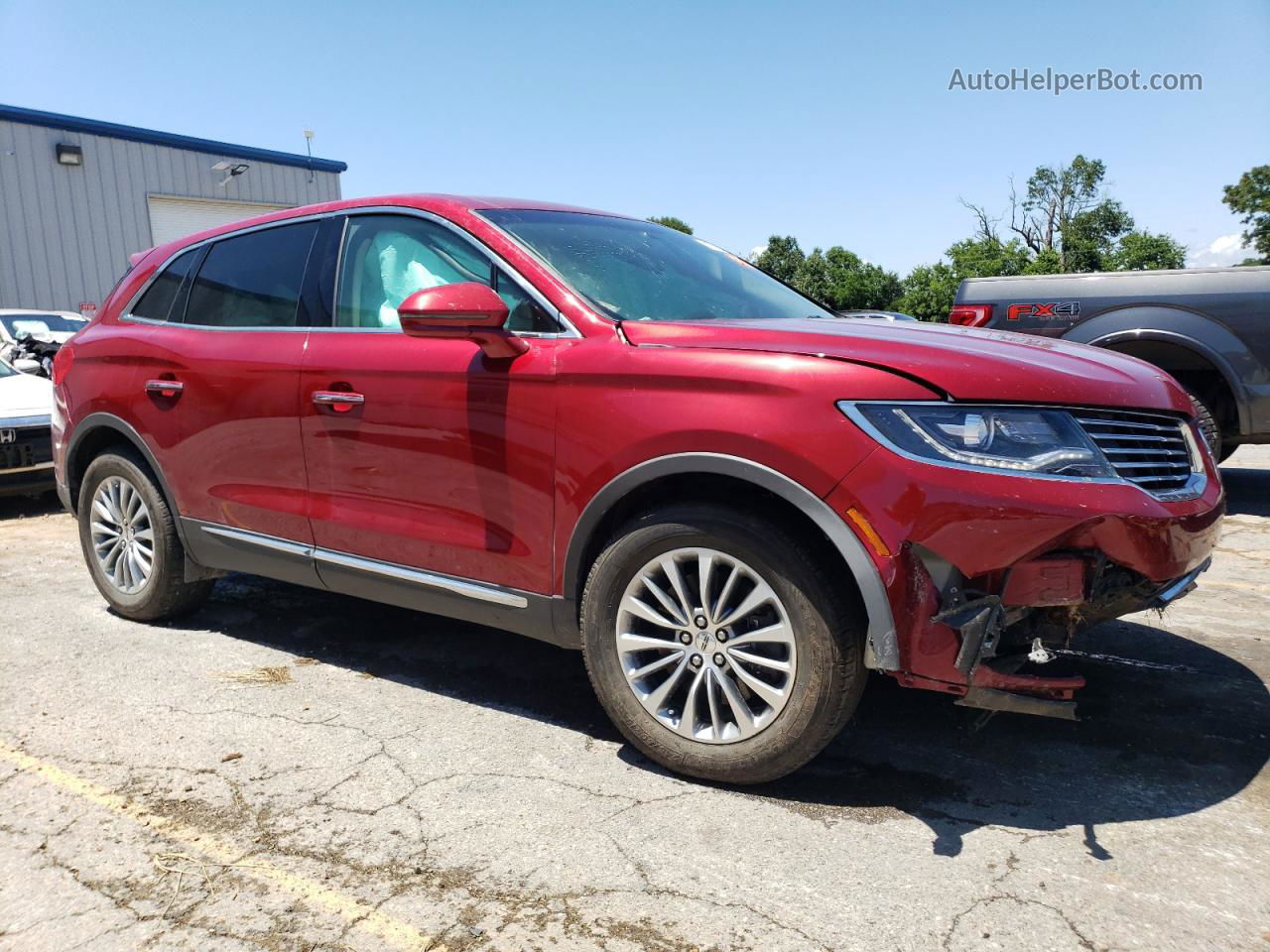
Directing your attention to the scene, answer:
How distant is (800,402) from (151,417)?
3.14 m

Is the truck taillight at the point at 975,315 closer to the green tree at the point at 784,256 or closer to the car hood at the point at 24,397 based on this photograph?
the car hood at the point at 24,397

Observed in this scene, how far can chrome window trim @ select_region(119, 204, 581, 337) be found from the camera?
3201 mm

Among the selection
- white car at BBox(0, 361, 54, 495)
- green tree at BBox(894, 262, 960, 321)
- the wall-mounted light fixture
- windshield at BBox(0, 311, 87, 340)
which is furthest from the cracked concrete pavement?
green tree at BBox(894, 262, 960, 321)

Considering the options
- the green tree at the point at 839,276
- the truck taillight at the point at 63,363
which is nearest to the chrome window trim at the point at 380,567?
the truck taillight at the point at 63,363

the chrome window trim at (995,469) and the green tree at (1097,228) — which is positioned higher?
the green tree at (1097,228)

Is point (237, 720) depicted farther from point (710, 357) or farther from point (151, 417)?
point (710, 357)

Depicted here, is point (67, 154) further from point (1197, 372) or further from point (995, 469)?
point (995, 469)

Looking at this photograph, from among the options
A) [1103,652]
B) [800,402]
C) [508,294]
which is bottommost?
[1103,652]

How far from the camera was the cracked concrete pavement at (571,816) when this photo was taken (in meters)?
2.22

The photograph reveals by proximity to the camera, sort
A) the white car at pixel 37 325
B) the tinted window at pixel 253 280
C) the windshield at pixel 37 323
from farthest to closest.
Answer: the windshield at pixel 37 323
the white car at pixel 37 325
the tinted window at pixel 253 280

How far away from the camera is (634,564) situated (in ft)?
9.59

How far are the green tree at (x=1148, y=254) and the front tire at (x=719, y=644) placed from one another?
190 feet

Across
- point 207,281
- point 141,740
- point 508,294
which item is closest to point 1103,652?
point 508,294

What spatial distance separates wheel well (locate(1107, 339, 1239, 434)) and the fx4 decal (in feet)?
1.29
